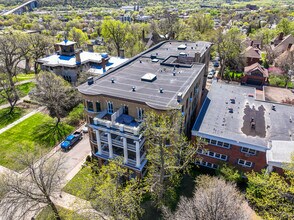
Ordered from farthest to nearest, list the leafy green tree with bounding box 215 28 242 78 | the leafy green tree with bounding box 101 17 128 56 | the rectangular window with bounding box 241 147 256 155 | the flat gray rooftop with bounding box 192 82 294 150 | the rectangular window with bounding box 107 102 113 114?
the leafy green tree with bounding box 101 17 128 56 → the leafy green tree with bounding box 215 28 242 78 → the rectangular window with bounding box 107 102 113 114 → the flat gray rooftop with bounding box 192 82 294 150 → the rectangular window with bounding box 241 147 256 155

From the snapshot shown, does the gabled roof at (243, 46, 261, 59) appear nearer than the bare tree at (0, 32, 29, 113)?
No

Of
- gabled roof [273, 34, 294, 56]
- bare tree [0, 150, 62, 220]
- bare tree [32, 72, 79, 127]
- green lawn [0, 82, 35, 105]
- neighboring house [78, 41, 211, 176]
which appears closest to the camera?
bare tree [0, 150, 62, 220]

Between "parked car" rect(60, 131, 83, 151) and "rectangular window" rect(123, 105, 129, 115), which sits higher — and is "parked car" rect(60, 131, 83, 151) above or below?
below

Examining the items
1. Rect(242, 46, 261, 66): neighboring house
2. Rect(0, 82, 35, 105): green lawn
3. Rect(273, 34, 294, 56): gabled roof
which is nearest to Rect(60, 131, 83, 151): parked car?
Rect(0, 82, 35, 105): green lawn

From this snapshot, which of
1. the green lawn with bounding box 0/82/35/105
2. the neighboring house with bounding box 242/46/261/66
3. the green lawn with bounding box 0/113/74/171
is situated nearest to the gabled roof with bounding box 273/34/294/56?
the neighboring house with bounding box 242/46/261/66

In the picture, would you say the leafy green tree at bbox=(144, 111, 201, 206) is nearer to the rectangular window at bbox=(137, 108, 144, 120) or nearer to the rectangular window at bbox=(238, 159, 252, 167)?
the rectangular window at bbox=(137, 108, 144, 120)

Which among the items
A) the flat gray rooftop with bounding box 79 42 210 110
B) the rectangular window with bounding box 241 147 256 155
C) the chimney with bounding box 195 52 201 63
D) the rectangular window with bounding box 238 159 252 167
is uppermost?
the chimney with bounding box 195 52 201 63

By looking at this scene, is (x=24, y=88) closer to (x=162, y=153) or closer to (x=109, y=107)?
(x=109, y=107)
